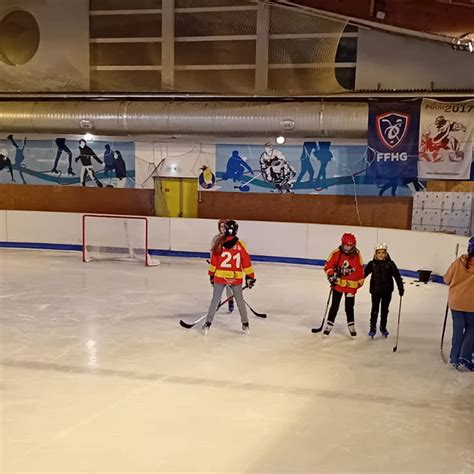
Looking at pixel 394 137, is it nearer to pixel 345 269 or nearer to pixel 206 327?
pixel 345 269

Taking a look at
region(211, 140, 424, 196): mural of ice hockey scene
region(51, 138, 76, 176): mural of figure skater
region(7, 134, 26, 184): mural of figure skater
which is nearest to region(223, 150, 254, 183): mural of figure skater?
region(211, 140, 424, 196): mural of ice hockey scene

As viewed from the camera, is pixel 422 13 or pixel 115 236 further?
pixel 115 236

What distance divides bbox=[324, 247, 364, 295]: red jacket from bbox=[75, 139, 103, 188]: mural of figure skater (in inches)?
333

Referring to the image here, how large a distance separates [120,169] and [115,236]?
1749 millimetres

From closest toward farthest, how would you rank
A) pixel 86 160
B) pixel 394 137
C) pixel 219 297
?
pixel 219 297, pixel 394 137, pixel 86 160

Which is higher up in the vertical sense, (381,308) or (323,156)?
(323,156)

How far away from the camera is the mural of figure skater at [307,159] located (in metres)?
12.4

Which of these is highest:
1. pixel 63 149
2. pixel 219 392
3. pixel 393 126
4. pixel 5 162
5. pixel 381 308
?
pixel 393 126

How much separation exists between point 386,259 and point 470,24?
4030 millimetres

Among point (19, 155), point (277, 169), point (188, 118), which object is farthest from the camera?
point (19, 155)

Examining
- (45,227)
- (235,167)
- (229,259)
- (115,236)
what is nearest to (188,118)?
(235,167)

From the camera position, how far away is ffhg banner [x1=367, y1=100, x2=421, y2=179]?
34.9 ft

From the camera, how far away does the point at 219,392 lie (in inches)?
197

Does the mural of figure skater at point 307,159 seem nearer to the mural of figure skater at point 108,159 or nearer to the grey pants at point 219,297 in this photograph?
the mural of figure skater at point 108,159
